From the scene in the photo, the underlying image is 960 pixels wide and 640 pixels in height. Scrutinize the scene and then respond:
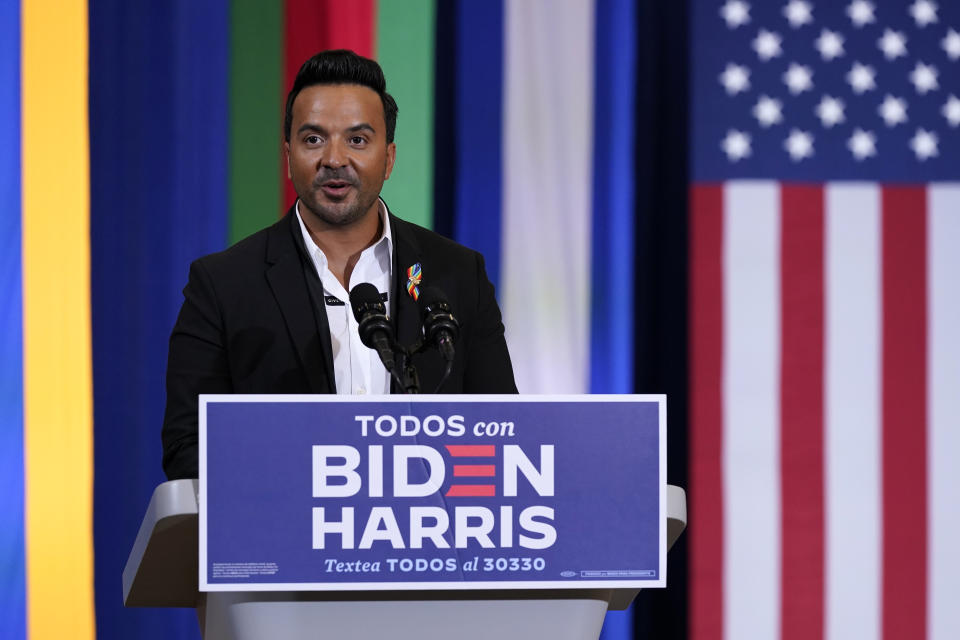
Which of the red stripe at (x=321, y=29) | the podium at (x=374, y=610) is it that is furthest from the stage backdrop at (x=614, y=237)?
the podium at (x=374, y=610)

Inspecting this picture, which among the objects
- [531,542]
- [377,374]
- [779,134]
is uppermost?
[779,134]

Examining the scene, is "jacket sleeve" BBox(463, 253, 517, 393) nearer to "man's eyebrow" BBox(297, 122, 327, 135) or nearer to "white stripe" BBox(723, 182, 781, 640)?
"man's eyebrow" BBox(297, 122, 327, 135)

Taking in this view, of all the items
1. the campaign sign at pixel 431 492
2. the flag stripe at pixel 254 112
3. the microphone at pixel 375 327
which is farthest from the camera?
the flag stripe at pixel 254 112

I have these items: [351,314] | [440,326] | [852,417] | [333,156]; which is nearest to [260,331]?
[351,314]

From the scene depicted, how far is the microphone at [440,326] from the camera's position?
1379mm

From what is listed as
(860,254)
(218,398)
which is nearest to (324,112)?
(218,398)

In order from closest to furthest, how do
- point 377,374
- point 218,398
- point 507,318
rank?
1. point 218,398
2. point 377,374
3. point 507,318

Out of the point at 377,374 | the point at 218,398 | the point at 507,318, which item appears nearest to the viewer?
the point at 218,398

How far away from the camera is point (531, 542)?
4.25ft

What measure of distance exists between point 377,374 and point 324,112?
0.42 meters

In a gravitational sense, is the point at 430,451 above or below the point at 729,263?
below

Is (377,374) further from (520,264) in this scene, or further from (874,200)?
(874,200)

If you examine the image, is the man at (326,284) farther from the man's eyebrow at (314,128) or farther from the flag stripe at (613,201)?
the flag stripe at (613,201)

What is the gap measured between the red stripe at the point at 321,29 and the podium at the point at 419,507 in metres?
2.11
